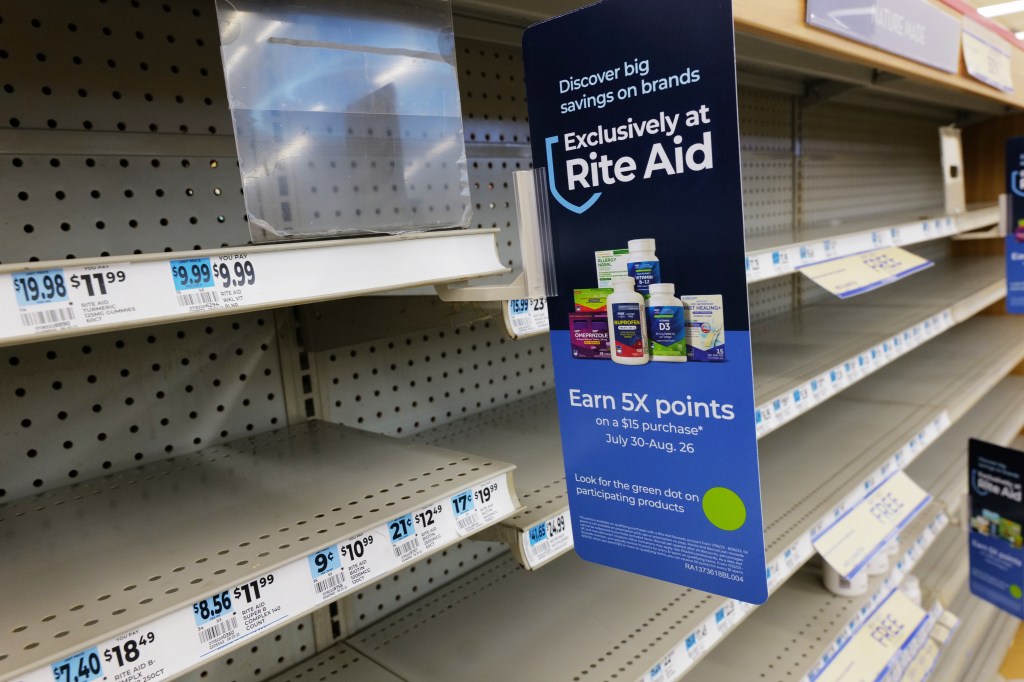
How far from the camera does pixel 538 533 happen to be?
95 cm

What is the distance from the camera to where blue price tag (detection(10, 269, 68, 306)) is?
542mm

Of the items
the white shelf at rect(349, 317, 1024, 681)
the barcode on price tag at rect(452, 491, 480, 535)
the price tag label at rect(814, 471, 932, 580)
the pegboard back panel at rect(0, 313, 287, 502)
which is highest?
the pegboard back panel at rect(0, 313, 287, 502)

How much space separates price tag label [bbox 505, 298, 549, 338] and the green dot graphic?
0.32 m

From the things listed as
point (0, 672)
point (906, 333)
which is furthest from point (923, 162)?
point (0, 672)

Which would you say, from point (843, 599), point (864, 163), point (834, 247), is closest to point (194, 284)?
point (834, 247)

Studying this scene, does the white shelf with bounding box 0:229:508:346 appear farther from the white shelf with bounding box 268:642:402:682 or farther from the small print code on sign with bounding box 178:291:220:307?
the white shelf with bounding box 268:642:402:682

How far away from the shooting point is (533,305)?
0.93 meters

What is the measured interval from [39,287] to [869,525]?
1.77 meters

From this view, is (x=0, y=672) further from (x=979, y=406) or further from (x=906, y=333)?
(x=979, y=406)

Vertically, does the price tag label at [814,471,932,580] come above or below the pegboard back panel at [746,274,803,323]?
below

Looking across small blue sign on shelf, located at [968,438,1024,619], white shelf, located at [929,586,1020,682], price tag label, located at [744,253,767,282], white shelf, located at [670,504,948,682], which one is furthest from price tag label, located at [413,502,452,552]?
white shelf, located at [929,586,1020,682]

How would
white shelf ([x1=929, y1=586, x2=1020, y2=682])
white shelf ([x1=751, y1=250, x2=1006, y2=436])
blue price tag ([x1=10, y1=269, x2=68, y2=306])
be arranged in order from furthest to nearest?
white shelf ([x1=929, y1=586, x2=1020, y2=682]) < white shelf ([x1=751, y1=250, x2=1006, y2=436]) < blue price tag ([x1=10, y1=269, x2=68, y2=306])

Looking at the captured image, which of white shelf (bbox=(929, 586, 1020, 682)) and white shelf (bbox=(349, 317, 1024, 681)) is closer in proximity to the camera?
white shelf (bbox=(349, 317, 1024, 681))

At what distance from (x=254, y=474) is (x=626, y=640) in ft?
2.37
